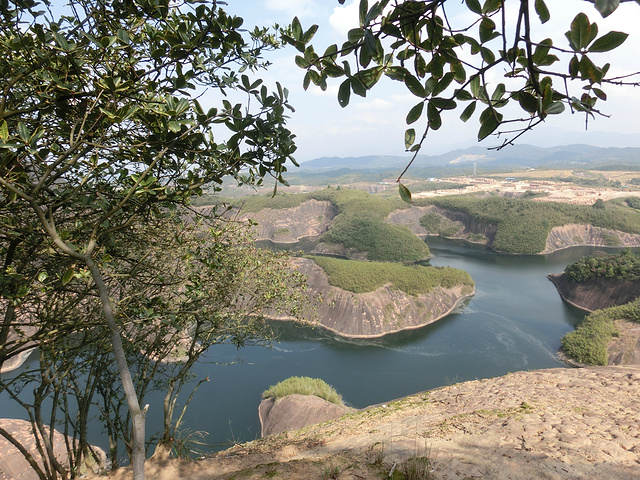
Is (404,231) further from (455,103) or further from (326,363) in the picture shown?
(455,103)

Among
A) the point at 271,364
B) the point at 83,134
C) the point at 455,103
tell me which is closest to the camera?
the point at 455,103

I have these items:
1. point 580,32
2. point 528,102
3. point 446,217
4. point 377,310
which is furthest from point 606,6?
point 446,217

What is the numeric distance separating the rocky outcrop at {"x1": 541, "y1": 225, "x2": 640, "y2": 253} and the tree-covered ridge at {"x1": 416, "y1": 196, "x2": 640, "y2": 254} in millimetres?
682

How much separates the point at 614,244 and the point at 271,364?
5526cm

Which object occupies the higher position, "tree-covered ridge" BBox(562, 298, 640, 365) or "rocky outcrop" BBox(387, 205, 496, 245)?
"rocky outcrop" BBox(387, 205, 496, 245)

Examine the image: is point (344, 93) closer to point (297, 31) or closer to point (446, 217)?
point (297, 31)

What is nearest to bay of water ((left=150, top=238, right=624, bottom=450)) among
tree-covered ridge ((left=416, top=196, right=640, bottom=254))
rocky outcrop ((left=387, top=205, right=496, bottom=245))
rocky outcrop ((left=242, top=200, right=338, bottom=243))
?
tree-covered ridge ((left=416, top=196, right=640, bottom=254))

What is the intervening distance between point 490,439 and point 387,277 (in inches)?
1157

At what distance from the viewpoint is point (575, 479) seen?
377 cm

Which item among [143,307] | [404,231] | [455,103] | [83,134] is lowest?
[404,231]

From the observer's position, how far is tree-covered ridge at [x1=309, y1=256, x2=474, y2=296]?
109 ft

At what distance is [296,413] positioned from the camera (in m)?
17.4

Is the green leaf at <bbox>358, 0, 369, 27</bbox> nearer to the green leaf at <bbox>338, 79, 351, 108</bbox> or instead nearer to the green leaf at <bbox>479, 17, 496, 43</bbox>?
the green leaf at <bbox>338, 79, 351, 108</bbox>

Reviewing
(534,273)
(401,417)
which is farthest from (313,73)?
(534,273)
